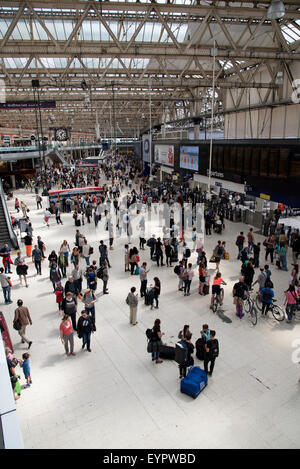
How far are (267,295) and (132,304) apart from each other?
3917 millimetres

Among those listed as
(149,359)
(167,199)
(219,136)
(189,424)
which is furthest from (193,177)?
(189,424)

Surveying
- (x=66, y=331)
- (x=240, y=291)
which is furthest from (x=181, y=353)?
(x=240, y=291)

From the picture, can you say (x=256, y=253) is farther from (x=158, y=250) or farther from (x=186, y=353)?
(x=186, y=353)

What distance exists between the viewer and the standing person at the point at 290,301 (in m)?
9.38

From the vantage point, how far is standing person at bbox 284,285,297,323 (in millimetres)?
9375

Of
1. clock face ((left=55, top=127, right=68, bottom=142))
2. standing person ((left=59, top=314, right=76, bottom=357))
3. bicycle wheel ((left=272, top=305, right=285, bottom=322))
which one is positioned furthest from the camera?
clock face ((left=55, top=127, right=68, bottom=142))

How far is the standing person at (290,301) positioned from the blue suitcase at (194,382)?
3719 mm

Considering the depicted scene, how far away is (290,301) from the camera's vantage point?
939cm

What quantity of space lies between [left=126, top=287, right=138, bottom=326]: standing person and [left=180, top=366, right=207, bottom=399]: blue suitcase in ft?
8.65

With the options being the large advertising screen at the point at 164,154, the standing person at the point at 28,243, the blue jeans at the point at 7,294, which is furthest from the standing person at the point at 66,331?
the large advertising screen at the point at 164,154

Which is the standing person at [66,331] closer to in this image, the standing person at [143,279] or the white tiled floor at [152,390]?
the white tiled floor at [152,390]

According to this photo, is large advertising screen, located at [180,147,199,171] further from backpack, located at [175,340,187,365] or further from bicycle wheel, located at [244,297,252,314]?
backpack, located at [175,340,187,365]

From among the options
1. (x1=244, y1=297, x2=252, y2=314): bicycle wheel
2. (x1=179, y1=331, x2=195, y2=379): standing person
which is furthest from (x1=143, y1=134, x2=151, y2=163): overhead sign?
(x1=179, y1=331, x2=195, y2=379): standing person

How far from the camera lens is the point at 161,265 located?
14570 mm
